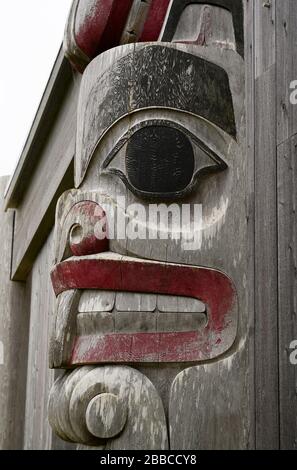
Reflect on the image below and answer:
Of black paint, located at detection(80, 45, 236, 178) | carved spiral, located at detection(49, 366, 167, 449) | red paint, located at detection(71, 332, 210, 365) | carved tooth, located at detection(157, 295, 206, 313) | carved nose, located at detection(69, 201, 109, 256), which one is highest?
black paint, located at detection(80, 45, 236, 178)

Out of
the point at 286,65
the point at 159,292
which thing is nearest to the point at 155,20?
the point at 286,65

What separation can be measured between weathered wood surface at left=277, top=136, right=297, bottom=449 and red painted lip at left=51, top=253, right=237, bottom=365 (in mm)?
322

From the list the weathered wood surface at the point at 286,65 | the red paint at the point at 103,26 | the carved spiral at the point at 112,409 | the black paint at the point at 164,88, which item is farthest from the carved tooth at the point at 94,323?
the red paint at the point at 103,26

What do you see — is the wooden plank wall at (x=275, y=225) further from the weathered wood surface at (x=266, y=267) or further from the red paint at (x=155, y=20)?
the red paint at (x=155, y=20)

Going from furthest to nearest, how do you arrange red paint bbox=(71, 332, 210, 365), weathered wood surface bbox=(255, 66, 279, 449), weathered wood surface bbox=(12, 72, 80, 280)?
weathered wood surface bbox=(12, 72, 80, 280) → red paint bbox=(71, 332, 210, 365) → weathered wood surface bbox=(255, 66, 279, 449)

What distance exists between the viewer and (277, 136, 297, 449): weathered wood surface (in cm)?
301

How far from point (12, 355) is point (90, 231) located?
3170 millimetres

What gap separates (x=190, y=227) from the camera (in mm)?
3506

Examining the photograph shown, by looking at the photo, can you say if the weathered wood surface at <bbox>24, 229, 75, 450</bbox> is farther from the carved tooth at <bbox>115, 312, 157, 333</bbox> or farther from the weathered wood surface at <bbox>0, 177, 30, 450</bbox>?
the carved tooth at <bbox>115, 312, 157, 333</bbox>

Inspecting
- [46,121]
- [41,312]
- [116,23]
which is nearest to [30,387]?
[41,312]

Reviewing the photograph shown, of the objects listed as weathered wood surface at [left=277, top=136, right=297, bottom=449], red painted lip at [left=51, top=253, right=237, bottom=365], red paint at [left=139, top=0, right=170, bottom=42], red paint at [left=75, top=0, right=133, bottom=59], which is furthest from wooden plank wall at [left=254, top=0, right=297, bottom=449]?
red paint at [left=75, top=0, right=133, bottom=59]

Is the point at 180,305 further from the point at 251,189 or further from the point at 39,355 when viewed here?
the point at 39,355

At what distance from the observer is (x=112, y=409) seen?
10.8 feet

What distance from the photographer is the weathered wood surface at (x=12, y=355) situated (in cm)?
645
